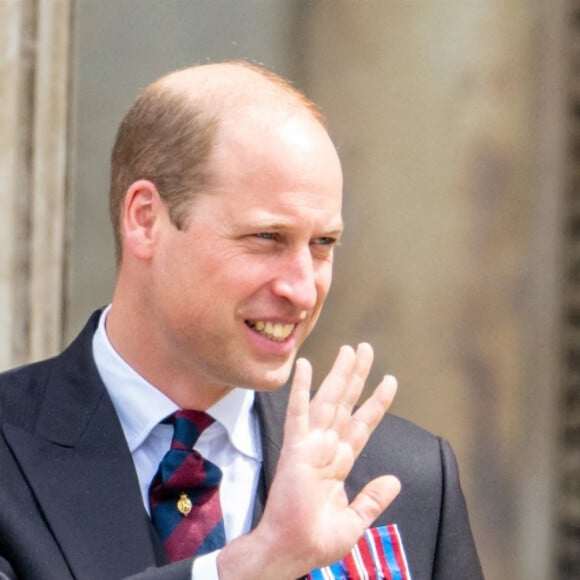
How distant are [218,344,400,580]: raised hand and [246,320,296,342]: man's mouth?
163 mm

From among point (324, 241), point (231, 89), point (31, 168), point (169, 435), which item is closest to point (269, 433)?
point (169, 435)

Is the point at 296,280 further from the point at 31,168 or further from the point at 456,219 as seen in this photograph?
the point at 456,219

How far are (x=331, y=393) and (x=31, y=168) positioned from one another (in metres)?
1.83

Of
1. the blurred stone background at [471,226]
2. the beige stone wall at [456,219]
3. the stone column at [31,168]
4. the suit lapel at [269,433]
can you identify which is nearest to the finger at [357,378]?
the suit lapel at [269,433]

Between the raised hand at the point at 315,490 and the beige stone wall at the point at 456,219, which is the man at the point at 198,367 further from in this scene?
the beige stone wall at the point at 456,219

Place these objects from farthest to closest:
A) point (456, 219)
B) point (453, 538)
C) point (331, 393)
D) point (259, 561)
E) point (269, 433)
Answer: point (456, 219) < point (453, 538) < point (269, 433) < point (331, 393) < point (259, 561)

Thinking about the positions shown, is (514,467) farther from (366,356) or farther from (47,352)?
(366,356)

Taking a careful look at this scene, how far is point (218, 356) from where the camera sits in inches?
118

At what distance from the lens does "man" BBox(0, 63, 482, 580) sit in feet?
9.46

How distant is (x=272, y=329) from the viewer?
300cm

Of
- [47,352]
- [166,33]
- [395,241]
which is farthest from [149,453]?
[395,241]

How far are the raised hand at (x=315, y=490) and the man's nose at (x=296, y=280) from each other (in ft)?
0.48

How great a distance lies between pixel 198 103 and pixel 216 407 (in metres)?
0.63

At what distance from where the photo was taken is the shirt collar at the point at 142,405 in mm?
3104
